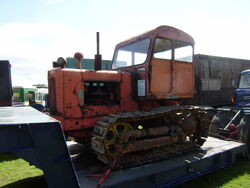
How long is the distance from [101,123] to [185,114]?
2.07m

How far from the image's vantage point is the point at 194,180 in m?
4.36

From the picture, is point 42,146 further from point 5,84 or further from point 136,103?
point 5,84

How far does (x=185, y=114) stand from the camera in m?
4.69

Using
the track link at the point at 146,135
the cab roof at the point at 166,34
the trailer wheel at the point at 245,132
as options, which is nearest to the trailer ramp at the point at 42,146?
the track link at the point at 146,135

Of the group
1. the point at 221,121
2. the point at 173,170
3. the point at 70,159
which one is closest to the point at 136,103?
the point at 173,170

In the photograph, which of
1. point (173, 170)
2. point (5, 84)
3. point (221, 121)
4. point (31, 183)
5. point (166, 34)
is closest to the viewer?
point (173, 170)

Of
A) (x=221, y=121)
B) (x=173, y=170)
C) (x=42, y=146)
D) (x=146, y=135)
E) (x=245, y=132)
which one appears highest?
(x=42, y=146)

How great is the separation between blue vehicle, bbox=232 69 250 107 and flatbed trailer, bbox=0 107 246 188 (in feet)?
8.84

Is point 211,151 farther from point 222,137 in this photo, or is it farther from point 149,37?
point 149,37

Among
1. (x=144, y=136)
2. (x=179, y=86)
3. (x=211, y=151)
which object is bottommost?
(x=211, y=151)

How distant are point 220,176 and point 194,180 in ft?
2.31

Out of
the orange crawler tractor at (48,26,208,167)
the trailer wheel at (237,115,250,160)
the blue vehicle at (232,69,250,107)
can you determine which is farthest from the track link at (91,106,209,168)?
the blue vehicle at (232,69,250,107)

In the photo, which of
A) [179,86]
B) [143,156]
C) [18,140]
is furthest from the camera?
[179,86]

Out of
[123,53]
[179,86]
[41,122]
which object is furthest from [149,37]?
[41,122]
